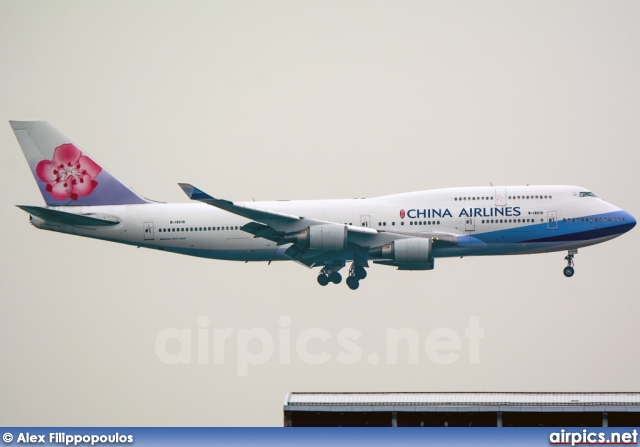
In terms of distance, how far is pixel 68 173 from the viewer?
10075 centimetres

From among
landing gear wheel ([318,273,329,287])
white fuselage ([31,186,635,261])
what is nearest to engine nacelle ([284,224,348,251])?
white fuselage ([31,186,635,261])

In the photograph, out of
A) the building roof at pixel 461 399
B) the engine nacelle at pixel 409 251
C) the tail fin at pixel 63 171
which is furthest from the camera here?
the tail fin at pixel 63 171

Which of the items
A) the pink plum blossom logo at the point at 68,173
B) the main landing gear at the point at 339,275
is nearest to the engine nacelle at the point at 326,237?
the main landing gear at the point at 339,275

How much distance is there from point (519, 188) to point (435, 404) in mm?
20282

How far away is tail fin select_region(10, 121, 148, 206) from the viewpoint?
3932 inches

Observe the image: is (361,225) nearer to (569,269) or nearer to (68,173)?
(569,269)

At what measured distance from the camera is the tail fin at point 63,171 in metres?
99.9

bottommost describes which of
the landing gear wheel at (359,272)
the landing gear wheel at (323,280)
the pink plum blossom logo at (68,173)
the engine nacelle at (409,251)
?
the landing gear wheel at (323,280)

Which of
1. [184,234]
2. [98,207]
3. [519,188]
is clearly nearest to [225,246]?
[184,234]

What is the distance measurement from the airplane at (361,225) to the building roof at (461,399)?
44.4ft

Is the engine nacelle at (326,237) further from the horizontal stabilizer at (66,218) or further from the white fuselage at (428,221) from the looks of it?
the horizontal stabilizer at (66,218)

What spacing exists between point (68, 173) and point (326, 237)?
1913 centimetres

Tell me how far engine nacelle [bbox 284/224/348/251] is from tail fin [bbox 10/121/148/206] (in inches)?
528

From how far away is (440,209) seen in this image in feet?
306
